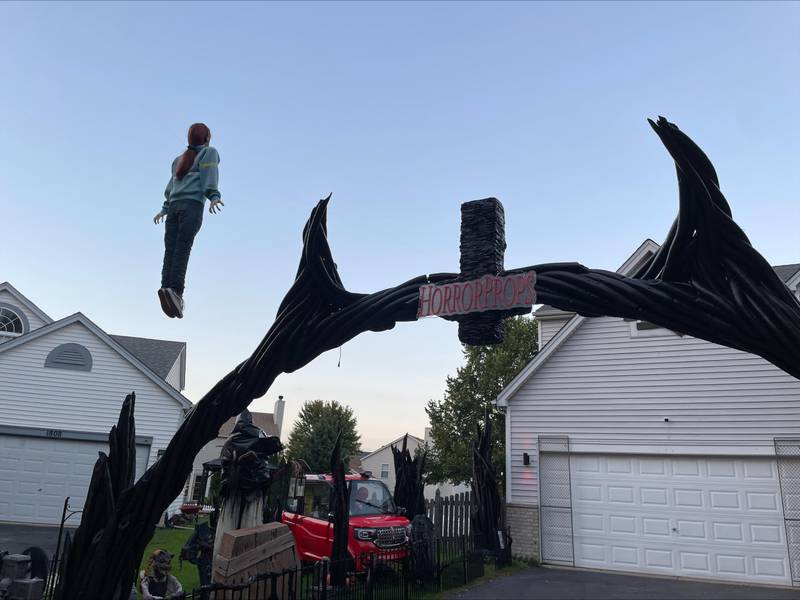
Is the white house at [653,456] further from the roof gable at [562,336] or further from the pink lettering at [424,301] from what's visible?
the pink lettering at [424,301]

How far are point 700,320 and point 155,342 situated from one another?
2837 centimetres

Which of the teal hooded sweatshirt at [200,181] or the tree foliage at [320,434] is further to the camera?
the tree foliage at [320,434]

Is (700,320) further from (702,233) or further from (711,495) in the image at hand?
(711,495)

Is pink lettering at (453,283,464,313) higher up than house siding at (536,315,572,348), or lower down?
lower down

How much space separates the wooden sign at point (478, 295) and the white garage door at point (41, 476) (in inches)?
709

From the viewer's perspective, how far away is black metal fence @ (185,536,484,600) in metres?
4.44

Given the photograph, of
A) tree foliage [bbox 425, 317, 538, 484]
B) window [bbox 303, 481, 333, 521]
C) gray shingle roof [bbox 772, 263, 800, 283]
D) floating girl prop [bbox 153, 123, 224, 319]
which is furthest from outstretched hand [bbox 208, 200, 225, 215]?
→ tree foliage [bbox 425, 317, 538, 484]

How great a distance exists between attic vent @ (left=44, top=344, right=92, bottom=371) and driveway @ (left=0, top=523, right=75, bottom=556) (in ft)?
16.5

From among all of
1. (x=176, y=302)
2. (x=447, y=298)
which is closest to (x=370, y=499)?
(x=176, y=302)

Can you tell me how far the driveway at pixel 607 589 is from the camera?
10070 millimetres

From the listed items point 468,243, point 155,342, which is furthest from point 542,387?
point 155,342

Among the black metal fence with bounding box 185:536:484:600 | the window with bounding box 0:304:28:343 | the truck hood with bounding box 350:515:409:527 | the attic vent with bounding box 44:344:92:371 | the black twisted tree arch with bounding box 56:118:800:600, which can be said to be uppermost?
the window with bounding box 0:304:28:343

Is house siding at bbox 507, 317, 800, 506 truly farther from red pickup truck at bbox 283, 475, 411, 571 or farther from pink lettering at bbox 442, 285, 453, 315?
pink lettering at bbox 442, 285, 453, 315

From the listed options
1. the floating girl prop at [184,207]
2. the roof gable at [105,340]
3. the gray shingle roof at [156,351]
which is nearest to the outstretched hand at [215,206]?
the floating girl prop at [184,207]
